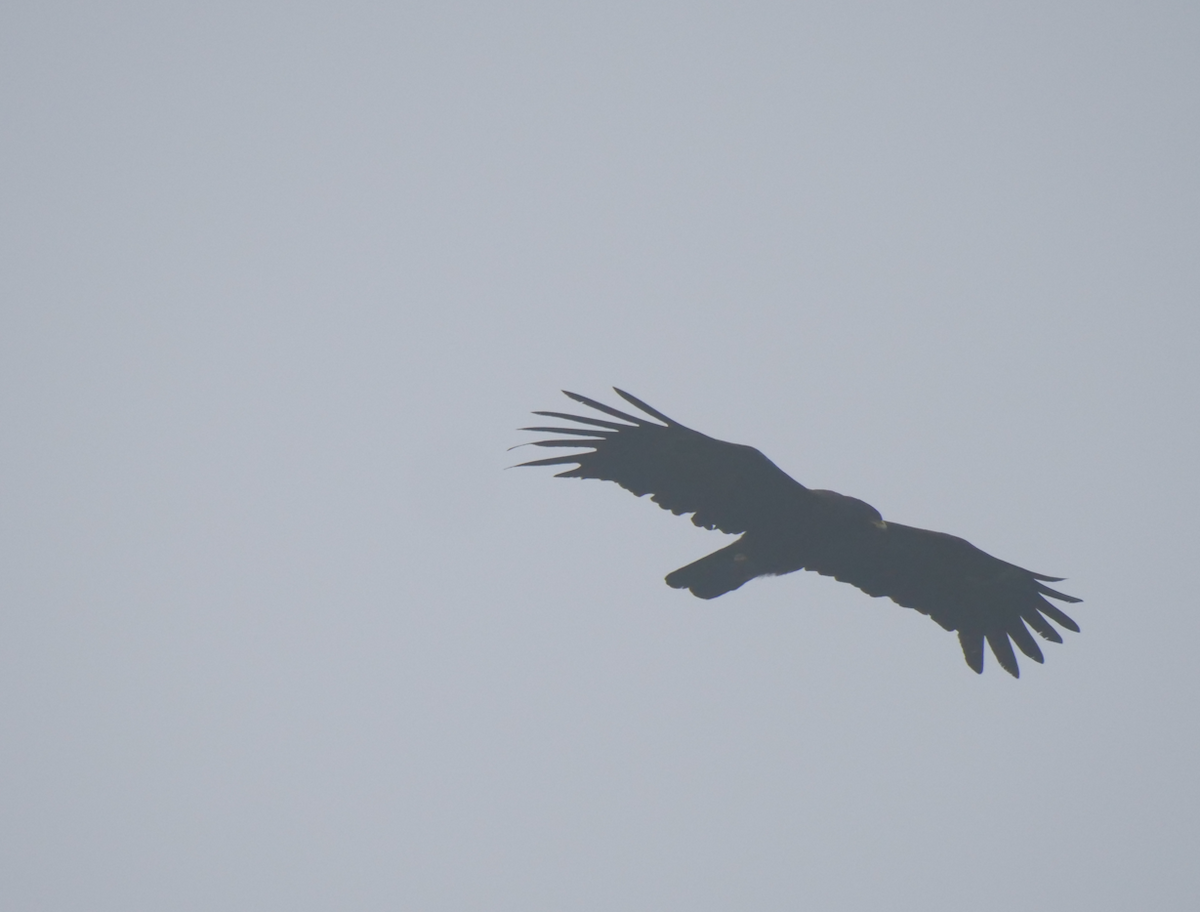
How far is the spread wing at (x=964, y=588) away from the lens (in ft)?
25.0

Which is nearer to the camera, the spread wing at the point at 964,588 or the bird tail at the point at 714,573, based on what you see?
the bird tail at the point at 714,573

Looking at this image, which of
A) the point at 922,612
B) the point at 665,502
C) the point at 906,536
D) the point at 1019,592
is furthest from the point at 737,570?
the point at 1019,592

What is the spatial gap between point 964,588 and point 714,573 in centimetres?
239

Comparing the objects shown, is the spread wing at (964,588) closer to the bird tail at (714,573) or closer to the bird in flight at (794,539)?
the bird in flight at (794,539)

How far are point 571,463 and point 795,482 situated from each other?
5.46ft

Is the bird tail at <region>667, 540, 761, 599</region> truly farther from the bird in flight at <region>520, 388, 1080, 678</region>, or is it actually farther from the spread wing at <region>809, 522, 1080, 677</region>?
the spread wing at <region>809, 522, 1080, 677</region>

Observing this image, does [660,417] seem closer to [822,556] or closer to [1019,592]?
[822,556]

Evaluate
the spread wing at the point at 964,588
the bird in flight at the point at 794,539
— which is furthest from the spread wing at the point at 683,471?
the spread wing at the point at 964,588

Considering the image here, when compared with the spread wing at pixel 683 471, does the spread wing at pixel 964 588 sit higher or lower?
lower

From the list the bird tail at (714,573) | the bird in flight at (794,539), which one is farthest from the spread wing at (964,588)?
the bird tail at (714,573)

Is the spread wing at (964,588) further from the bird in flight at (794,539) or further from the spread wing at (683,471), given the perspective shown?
the spread wing at (683,471)

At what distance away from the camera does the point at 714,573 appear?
7109mm

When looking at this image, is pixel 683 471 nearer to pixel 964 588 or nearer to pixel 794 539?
pixel 794 539

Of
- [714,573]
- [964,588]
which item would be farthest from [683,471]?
[964,588]
